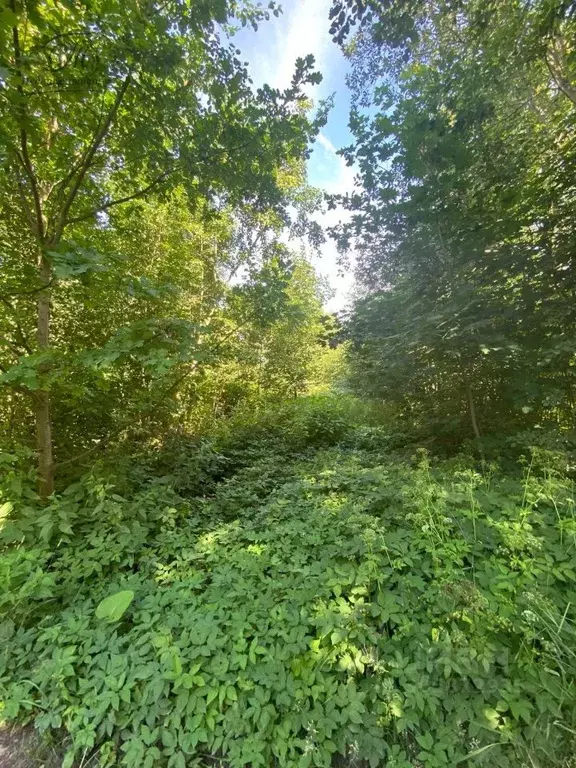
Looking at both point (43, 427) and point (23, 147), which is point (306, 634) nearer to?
point (43, 427)

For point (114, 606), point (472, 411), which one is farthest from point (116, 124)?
point (472, 411)

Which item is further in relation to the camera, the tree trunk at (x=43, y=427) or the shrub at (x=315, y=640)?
the tree trunk at (x=43, y=427)

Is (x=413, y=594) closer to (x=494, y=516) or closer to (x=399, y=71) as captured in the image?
(x=494, y=516)

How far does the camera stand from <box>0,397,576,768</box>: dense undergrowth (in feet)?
3.73

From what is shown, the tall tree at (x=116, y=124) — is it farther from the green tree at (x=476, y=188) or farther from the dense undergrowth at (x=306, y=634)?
the dense undergrowth at (x=306, y=634)

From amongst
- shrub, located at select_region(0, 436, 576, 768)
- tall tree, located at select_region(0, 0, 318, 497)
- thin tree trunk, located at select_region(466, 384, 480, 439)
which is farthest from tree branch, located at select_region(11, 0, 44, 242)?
thin tree trunk, located at select_region(466, 384, 480, 439)

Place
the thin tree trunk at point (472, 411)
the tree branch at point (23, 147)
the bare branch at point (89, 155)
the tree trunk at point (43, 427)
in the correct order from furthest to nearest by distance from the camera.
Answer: the thin tree trunk at point (472, 411), the tree trunk at point (43, 427), the bare branch at point (89, 155), the tree branch at point (23, 147)

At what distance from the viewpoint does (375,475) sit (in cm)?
265

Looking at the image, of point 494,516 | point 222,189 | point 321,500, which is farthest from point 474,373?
point 222,189

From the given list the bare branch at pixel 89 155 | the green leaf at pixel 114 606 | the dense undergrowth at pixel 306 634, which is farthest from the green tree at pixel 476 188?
the green leaf at pixel 114 606

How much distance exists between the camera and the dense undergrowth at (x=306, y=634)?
1136mm

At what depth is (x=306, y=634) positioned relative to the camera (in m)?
1.39

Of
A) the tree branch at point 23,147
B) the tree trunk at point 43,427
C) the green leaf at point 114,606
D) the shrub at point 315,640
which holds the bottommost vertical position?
the shrub at point 315,640

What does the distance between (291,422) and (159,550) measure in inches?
136
